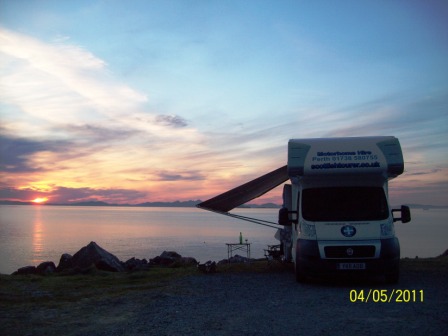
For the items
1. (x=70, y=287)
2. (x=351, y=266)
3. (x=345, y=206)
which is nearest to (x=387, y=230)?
(x=345, y=206)

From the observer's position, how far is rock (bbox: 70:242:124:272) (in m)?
20.9

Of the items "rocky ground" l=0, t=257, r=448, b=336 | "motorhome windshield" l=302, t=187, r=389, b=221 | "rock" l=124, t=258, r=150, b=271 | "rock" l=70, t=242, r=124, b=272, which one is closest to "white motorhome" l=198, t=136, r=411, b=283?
"motorhome windshield" l=302, t=187, r=389, b=221

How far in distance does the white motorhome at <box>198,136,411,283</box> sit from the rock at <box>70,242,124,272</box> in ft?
37.3

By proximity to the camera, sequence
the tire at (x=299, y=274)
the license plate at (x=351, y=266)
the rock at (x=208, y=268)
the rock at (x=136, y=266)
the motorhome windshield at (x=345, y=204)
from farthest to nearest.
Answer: the rock at (x=136, y=266)
the rock at (x=208, y=268)
the tire at (x=299, y=274)
the motorhome windshield at (x=345, y=204)
the license plate at (x=351, y=266)

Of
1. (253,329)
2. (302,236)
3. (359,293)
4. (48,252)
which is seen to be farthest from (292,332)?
(48,252)

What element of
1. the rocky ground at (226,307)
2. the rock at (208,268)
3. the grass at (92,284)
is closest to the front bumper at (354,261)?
the rocky ground at (226,307)

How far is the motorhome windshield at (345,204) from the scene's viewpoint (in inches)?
461

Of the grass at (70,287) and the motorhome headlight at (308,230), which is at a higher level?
the motorhome headlight at (308,230)

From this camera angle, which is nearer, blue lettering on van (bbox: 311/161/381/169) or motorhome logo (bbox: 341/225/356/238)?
motorhome logo (bbox: 341/225/356/238)

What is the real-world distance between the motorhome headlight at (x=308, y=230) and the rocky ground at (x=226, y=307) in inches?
52.5

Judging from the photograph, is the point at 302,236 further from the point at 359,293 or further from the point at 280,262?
the point at 280,262

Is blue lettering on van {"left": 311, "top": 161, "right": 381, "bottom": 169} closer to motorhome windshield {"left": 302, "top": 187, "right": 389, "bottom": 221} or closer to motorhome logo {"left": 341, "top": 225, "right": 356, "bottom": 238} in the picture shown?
motorhome windshield {"left": 302, "top": 187, "right": 389, "bottom": 221}

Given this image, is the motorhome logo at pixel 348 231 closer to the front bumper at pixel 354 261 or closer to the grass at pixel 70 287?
the front bumper at pixel 354 261

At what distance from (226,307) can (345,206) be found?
14.6 feet
